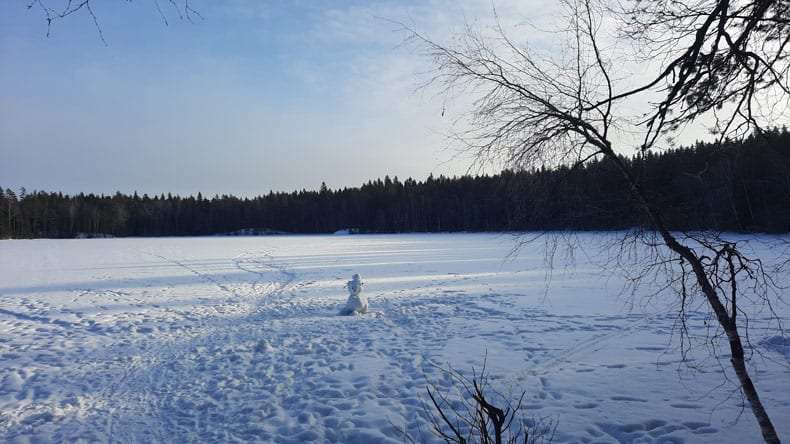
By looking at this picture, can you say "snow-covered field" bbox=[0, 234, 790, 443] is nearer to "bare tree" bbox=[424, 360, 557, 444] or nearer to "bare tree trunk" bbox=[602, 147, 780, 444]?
"bare tree" bbox=[424, 360, 557, 444]

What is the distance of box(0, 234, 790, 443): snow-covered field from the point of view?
481cm

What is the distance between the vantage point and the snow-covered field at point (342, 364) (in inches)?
189

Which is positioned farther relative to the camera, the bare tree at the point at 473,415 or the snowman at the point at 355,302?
the snowman at the point at 355,302

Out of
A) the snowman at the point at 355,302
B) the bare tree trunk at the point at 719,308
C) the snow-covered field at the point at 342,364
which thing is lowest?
the snow-covered field at the point at 342,364

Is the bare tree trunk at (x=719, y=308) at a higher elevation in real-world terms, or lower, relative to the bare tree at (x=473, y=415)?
higher

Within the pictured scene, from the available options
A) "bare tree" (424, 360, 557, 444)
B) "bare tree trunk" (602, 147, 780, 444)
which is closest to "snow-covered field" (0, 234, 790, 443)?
"bare tree" (424, 360, 557, 444)

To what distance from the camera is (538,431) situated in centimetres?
468

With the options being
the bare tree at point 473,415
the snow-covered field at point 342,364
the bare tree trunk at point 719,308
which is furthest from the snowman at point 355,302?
the bare tree trunk at point 719,308

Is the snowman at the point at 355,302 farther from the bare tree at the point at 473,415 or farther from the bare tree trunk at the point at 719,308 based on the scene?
the bare tree trunk at the point at 719,308

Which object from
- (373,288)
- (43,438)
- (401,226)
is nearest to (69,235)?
(401,226)

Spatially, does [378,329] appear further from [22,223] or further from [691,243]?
[22,223]

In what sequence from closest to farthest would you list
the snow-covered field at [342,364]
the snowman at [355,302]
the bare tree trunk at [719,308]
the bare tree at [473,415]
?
the bare tree trunk at [719,308], the bare tree at [473,415], the snow-covered field at [342,364], the snowman at [355,302]

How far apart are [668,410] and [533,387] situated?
5.30ft

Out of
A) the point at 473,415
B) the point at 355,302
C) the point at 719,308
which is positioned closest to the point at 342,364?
the point at 473,415
